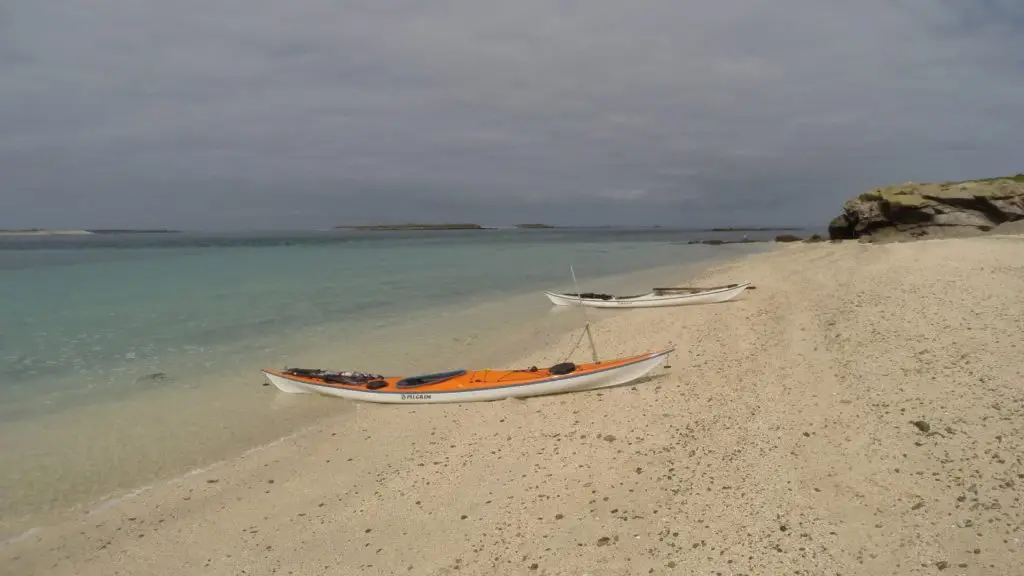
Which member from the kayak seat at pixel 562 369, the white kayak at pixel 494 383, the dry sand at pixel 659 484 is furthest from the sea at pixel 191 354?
the kayak seat at pixel 562 369

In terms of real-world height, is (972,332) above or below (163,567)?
above

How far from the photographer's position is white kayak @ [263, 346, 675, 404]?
11.6 meters

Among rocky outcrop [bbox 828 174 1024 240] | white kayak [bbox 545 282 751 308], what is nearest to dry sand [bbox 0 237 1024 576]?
white kayak [bbox 545 282 751 308]

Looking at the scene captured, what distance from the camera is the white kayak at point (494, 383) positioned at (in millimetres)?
11555

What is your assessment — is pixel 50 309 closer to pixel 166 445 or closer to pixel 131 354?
pixel 131 354

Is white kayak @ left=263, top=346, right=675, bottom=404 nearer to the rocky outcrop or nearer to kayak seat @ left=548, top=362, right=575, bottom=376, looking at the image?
kayak seat @ left=548, top=362, right=575, bottom=376

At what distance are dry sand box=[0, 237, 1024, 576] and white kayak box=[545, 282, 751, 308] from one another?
30.5 feet

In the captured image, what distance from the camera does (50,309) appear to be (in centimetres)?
2772

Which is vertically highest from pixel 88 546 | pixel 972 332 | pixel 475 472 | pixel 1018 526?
pixel 972 332

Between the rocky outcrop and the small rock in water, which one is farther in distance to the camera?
the rocky outcrop

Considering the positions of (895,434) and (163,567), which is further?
(895,434)

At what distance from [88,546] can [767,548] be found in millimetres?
9007

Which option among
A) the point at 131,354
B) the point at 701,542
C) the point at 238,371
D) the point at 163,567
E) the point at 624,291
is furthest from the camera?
the point at 624,291

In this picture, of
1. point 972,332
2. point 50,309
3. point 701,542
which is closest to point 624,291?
point 972,332
